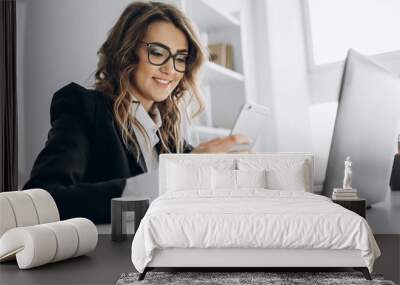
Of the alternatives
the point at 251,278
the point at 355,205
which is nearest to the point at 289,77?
the point at 355,205

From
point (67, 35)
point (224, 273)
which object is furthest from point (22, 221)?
point (67, 35)

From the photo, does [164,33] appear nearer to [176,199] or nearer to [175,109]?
[175,109]

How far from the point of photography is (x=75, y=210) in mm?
5422

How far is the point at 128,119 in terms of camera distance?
546 cm

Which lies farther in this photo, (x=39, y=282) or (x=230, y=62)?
(x=230, y=62)

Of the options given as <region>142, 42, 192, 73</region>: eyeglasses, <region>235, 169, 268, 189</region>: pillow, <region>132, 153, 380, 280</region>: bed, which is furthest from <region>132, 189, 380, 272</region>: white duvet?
<region>142, 42, 192, 73</region>: eyeglasses

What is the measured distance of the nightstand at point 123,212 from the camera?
4988mm

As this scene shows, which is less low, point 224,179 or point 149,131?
point 149,131

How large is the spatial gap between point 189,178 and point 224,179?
35 cm

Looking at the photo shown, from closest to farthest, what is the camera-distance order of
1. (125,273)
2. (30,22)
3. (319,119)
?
(125,273), (319,119), (30,22)

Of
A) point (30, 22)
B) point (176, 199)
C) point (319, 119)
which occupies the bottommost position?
point (176, 199)

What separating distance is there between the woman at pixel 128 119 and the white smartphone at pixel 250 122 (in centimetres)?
7

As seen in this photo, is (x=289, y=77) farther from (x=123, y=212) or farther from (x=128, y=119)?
(x=123, y=212)

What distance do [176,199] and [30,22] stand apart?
9.50ft
